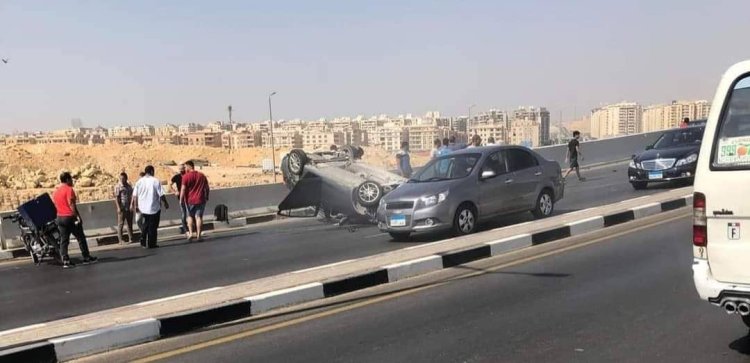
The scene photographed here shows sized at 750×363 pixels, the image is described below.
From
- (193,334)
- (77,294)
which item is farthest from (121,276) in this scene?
(193,334)

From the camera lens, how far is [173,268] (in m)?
10.2

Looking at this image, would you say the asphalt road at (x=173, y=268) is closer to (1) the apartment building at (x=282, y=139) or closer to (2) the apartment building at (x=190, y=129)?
(1) the apartment building at (x=282, y=139)

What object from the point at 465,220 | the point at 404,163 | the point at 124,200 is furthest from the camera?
the point at 404,163

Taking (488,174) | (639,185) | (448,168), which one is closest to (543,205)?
(488,174)

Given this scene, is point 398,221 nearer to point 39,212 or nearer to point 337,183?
point 337,183

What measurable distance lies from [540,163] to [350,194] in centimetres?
409

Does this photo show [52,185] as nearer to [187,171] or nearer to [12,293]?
[187,171]

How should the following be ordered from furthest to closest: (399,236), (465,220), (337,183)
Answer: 1. (337,183)
2. (399,236)
3. (465,220)

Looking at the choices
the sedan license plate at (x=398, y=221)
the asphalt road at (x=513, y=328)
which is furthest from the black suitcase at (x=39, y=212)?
the asphalt road at (x=513, y=328)

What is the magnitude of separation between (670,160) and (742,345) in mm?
12666

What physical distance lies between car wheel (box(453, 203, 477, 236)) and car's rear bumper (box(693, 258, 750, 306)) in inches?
250

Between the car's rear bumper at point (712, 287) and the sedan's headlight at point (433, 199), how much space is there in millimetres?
6237

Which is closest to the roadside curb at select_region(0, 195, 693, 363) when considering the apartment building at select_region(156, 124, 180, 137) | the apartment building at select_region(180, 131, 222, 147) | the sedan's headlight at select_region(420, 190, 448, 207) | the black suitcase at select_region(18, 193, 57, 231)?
the sedan's headlight at select_region(420, 190, 448, 207)

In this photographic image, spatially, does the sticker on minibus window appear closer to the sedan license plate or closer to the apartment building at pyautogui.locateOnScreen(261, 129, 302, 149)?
the sedan license plate
